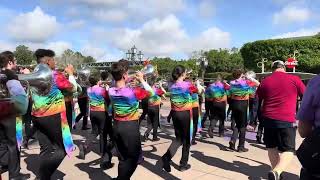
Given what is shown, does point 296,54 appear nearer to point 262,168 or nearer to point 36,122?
point 262,168

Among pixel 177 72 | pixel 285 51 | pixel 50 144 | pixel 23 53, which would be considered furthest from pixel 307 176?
pixel 23 53

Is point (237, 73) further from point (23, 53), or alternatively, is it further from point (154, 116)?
point (23, 53)

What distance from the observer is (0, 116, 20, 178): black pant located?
5613 millimetres

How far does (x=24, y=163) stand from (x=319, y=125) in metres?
5.61

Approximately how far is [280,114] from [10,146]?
12.0ft

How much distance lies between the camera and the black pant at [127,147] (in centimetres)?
504

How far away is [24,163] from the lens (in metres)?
7.22

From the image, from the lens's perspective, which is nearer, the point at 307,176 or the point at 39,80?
the point at 307,176

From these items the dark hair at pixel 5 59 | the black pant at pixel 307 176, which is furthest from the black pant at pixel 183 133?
the black pant at pixel 307 176

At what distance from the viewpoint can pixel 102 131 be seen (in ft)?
24.5

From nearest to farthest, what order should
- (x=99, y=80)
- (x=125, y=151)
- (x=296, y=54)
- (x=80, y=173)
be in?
(x=125, y=151) → (x=80, y=173) → (x=99, y=80) → (x=296, y=54)

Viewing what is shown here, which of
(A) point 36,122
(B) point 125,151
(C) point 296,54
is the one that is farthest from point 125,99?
(C) point 296,54

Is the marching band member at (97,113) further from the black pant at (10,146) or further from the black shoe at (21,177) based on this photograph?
the black pant at (10,146)

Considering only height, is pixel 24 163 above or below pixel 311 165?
below
